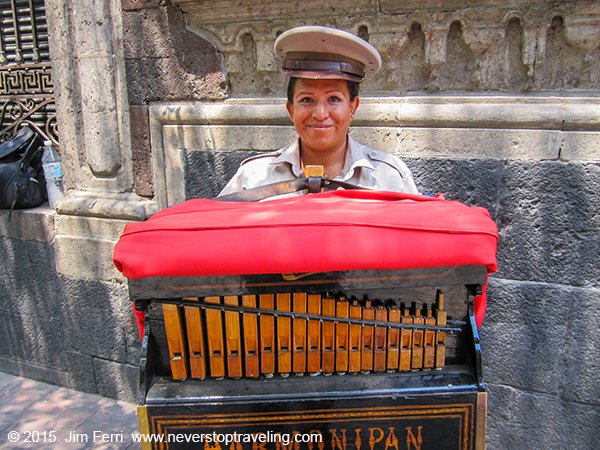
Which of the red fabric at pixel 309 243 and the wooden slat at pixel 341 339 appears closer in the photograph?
the red fabric at pixel 309 243

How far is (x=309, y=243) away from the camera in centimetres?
133

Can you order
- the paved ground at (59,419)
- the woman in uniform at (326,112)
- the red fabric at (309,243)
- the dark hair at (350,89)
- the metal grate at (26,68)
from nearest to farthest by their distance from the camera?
1. the red fabric at (309,243)
2. the woman in uniform at (326,112)
3. the dark hair at (350,89)
4. the paved ground at (59,419)
5. the metal grate at (26,68)

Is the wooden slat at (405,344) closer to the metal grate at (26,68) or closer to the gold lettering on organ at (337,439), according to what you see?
the gold lettering on organ at (337,439)

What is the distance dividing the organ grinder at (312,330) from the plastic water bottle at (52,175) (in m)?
2.43

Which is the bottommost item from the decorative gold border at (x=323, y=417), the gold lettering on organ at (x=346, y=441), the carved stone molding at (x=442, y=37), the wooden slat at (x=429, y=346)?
the gold lettering on organ at (x=346, y=441)

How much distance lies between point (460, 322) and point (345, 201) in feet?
1.71

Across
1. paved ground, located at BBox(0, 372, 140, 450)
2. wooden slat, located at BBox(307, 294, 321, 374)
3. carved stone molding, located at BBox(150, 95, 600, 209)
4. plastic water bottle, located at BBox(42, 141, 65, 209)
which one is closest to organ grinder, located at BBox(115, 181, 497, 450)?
wooden slat, located at BBox(307, 294, 321, 374)

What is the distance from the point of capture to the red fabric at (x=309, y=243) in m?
1.33

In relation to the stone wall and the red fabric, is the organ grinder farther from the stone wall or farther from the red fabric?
the stone wall

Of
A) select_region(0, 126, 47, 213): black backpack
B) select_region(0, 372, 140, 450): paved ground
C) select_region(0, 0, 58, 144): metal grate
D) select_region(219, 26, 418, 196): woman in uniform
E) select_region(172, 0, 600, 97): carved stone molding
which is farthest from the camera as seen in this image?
select_region(0, 0, 58, 144): metal grate

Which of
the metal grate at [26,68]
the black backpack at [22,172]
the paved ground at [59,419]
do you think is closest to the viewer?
the paved ground at [59,419]

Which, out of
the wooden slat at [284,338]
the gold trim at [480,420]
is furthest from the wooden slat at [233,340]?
the gold trim at [480,420]

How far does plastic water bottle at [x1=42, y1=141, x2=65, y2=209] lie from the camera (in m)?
3.56

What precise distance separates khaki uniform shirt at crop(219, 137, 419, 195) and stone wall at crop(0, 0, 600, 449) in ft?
1.61
